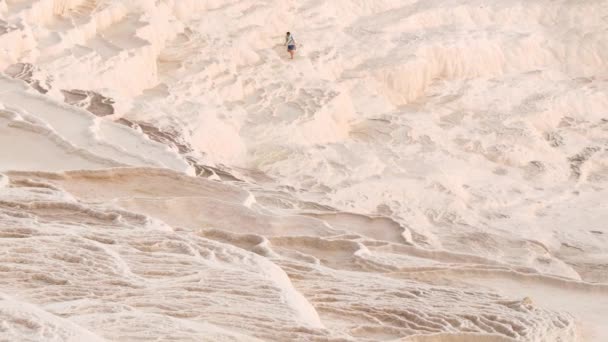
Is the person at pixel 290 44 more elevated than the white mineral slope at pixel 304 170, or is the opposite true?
the person at pixel 290 44

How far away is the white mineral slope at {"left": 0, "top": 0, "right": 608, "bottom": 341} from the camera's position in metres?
4.07

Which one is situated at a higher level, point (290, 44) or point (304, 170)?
point (290, 44)

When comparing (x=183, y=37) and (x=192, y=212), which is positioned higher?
(x=183, y=37)

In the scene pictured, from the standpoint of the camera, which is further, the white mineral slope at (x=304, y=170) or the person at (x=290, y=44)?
the person at (x=290, y=44)

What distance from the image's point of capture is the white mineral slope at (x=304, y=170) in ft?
13.4

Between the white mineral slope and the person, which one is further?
the person

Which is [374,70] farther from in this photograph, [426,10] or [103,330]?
[103,330]

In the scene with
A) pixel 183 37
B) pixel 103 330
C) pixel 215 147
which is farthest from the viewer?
pixel 183 37

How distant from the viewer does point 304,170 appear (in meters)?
9.35

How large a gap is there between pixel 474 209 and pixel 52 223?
5.46 meters

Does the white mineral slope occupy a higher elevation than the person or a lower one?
lower

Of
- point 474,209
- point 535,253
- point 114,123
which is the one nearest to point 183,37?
point 114,123

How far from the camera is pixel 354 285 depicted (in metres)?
4.74

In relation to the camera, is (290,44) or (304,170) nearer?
(304,170)
